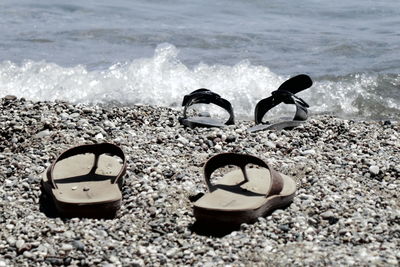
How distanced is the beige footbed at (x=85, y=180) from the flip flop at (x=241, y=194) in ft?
1.71

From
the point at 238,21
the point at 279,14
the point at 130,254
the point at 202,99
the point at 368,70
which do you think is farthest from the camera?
the point at 279,14

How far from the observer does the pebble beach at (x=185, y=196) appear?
10.9 ft

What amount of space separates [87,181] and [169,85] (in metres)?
4.66

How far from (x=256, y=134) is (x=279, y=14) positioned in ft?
30.2

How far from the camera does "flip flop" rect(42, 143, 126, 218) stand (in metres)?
3.77

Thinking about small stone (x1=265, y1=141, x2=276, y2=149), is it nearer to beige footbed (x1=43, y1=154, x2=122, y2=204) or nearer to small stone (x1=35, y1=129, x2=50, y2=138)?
beige footbed (x1=43, y1=154, x2=122, y2=204)

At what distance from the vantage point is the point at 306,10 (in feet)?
48.6

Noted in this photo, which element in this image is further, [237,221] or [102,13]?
[102,13]

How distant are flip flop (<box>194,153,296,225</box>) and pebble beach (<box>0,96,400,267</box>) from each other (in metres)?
0.07

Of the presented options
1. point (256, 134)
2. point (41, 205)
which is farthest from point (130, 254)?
point (256, 134)

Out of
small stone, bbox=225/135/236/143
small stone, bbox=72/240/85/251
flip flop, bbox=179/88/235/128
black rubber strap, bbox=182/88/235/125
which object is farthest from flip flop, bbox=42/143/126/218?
black rubber strap, bbox=182/88/235/125

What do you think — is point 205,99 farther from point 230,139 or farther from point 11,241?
point 11,241

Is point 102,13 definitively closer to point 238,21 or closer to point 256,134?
point 238,21

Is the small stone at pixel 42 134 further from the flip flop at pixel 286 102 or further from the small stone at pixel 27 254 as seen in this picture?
the small stone at pixel 27 254
